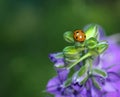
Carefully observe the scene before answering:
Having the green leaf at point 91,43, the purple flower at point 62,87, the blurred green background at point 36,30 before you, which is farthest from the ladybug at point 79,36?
the blurred green background at point 36,30

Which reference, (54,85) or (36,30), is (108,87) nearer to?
(54,85)

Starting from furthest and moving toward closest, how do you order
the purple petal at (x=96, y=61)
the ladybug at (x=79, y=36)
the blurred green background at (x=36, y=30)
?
the blurred green background at (x=36, y=30), the purple petal at (x=96, y=61), the ladybug at (x=79, y=36)

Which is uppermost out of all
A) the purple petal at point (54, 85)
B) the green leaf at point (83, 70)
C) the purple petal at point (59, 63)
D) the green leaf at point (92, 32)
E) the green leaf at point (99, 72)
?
the green leaf at point (92, 32)

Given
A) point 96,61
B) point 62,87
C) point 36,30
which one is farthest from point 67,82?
point 36,30

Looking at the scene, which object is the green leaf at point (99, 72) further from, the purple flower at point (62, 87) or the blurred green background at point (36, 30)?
the blurred green background at point (36, 30)

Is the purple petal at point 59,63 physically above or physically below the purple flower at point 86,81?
above

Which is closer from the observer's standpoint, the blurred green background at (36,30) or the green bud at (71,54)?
the green bud at (71,54)

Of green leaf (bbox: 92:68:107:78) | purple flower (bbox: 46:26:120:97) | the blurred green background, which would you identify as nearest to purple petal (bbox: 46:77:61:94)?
purple flower (bbox: 46:26:120:97)

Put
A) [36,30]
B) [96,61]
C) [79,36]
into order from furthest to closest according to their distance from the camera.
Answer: [36,30], [96,61], [79,36]

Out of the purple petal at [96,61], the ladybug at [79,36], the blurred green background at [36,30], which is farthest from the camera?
the blurred green background at [36,30]
